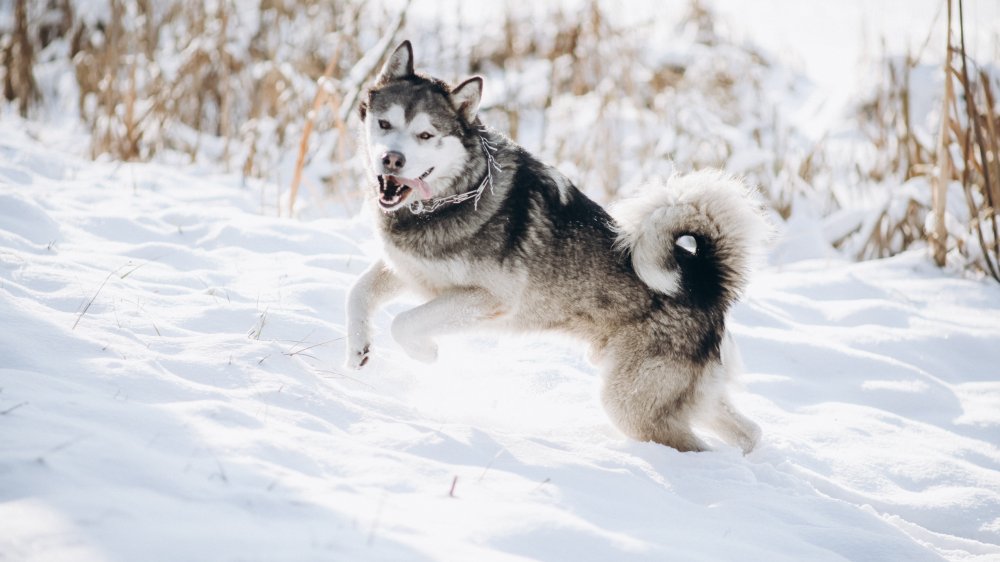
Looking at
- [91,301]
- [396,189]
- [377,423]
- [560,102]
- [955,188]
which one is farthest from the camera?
[560,102]

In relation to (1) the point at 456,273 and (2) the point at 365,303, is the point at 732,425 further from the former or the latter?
(2) the point at 365,303

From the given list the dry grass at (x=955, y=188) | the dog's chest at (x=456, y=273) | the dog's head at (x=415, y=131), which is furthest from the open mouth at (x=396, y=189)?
the dry grass at (x=955, y=188)

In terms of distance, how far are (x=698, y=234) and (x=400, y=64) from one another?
1.49m

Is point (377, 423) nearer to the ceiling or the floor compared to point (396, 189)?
nearer to the floor

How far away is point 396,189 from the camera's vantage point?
2926 millimetres

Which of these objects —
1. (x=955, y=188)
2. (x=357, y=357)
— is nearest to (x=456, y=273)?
(x=357, y=357)

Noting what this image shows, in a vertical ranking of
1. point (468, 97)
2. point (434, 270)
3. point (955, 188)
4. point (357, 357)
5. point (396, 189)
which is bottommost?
point (357, 357)

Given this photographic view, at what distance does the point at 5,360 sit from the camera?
83.3 inches

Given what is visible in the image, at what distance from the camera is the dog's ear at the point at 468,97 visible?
3.06 metres

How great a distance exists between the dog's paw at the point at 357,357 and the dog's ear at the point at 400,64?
3.98 ft

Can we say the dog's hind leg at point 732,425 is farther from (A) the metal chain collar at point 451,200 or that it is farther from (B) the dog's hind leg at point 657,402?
(A) the metal chain collar at point 451,200

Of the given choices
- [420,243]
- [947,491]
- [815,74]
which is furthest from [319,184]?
[815,74]

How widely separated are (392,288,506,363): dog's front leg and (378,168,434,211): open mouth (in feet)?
1.44

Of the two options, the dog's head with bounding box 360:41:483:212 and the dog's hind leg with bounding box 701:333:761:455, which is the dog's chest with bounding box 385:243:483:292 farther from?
the dog's hind leg with bounding box 701:333:761:455
